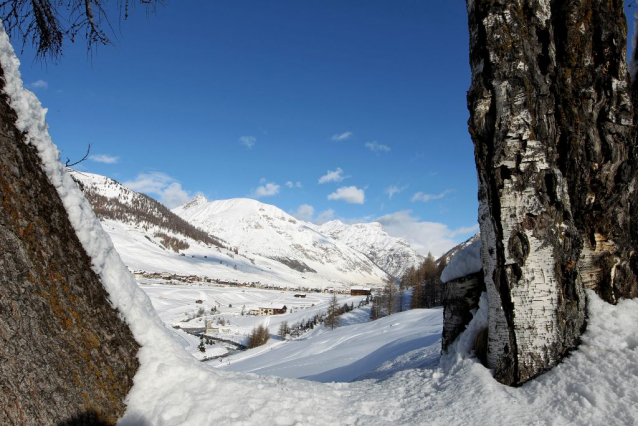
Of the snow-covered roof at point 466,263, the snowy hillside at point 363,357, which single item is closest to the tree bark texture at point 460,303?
the snow-covered roof at point 466,263

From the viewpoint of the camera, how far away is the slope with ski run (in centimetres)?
267

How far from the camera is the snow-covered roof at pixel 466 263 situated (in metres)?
4.85

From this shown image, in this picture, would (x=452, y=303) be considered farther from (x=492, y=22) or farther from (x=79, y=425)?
(x=79, y=425)

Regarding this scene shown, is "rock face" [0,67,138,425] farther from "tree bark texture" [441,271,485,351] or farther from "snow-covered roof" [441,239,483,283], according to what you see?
"snow-covered roof" [441,239,483,283]

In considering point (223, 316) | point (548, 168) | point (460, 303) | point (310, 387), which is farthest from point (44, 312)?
point (223, 316)

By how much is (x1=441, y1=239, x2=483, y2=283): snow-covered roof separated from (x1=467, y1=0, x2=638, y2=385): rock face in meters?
0.88

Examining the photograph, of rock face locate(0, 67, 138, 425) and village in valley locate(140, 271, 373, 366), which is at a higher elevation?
rock face locate(0, 67, 138, 425)

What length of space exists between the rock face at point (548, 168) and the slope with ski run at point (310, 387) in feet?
0.82

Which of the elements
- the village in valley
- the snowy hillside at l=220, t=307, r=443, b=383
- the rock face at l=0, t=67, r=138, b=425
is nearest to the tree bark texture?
the snowy hillside at l=220, t=307, r=443, b=383

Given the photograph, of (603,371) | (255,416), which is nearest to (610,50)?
(603,371)

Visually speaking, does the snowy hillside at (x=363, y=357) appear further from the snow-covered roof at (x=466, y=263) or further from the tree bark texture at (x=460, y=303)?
the snow-covered roof at (x=466, y=263)

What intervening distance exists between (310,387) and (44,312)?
2520 mm

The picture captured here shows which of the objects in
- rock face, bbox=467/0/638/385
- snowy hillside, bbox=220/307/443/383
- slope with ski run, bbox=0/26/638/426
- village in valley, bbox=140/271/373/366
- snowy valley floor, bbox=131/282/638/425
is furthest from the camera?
village in valley, bbox=140/271/373/366

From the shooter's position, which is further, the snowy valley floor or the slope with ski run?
the snowy valley floor
